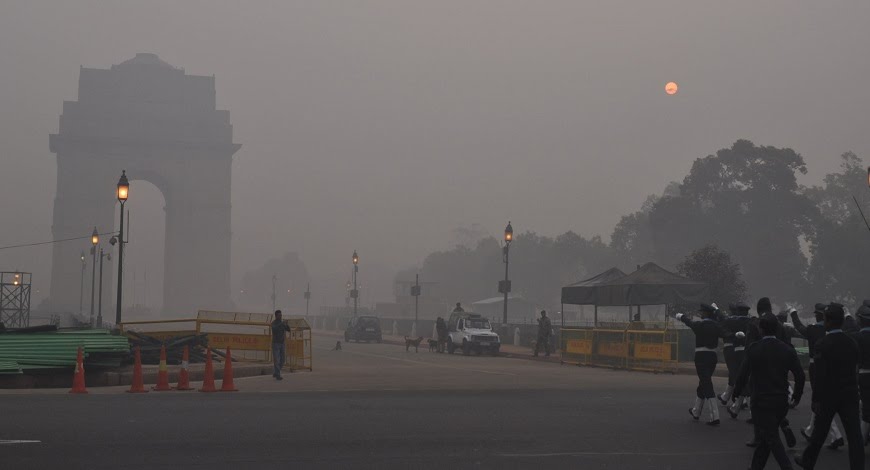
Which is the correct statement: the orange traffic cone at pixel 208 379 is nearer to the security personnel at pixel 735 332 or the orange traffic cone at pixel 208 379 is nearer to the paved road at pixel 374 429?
the paved road at pixel 374 429

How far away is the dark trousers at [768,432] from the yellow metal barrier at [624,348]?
18.7m

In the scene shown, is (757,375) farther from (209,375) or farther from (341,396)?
(209,375)

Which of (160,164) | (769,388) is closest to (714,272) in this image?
(769,388)

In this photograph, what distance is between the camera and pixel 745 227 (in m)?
80.4

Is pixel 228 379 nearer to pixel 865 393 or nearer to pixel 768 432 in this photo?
pixel 865 393

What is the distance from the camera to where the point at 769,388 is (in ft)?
29.9

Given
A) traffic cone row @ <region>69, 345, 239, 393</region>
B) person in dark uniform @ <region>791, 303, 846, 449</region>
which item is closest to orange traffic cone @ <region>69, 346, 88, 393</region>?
traffic cone row @ <region>69, 345, 239, 393</region>

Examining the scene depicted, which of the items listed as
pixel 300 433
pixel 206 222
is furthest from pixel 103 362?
pixel 206 222

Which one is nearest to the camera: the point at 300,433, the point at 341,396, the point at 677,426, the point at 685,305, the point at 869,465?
the point at 869,465

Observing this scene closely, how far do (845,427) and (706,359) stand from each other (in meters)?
4.86

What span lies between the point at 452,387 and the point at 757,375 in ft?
39.4

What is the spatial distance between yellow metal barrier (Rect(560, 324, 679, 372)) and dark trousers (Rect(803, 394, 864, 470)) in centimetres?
1812

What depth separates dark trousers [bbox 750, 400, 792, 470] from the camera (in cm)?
881

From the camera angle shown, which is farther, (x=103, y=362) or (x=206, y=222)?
(x=206, y=222)
